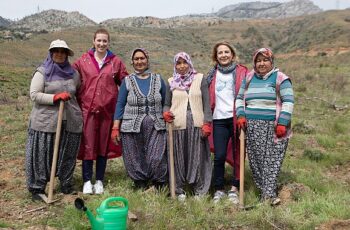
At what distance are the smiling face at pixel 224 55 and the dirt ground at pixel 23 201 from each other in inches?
65.8

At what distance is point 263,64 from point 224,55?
433 mm

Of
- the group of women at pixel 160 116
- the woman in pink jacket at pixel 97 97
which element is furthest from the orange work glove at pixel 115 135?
the woman in pink jacket at pixel 97 97

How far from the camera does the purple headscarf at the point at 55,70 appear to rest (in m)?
4.56

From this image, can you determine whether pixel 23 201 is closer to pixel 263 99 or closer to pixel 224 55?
pixel 224 55

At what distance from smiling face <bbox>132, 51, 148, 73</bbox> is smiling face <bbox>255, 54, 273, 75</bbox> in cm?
121

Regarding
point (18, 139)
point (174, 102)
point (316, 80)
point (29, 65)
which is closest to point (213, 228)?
point (174, 102)

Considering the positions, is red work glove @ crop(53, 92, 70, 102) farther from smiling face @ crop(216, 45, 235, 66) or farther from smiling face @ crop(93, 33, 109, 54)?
smiling face @ crop(216, 45, 235, 66)

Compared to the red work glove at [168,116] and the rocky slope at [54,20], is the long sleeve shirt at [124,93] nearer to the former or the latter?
the red work glove at [168,116]

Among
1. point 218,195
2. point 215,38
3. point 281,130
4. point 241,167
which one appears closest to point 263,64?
point 281,130

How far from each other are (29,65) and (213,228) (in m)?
37.4

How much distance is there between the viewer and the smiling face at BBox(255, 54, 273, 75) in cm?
452

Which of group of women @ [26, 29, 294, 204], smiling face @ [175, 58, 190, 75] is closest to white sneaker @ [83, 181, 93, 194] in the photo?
group of women @ [26, 29, 294, 204]

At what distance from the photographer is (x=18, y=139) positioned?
7.68 meters

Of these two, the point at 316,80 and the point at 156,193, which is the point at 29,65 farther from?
the point at 156,193
